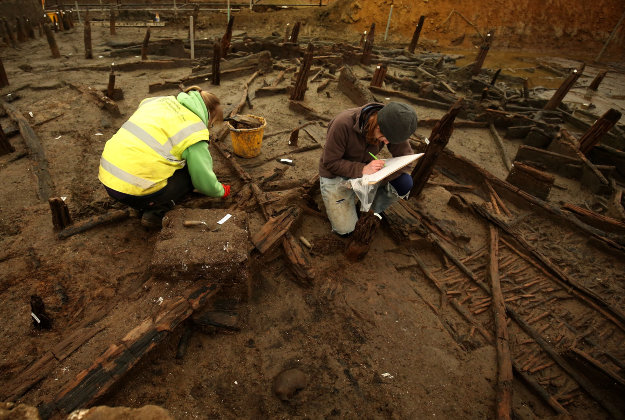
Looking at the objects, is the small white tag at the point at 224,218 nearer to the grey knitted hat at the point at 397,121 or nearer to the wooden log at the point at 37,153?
the grey knitted hat at the point at 397,121

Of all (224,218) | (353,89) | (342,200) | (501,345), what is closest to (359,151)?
(342,200)

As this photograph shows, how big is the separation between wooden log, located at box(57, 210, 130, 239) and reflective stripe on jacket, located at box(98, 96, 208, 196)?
778 mm

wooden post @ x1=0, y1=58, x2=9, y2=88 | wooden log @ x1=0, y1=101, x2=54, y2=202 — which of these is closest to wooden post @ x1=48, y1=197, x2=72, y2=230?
wooden log @ x1=0, y1=101, x2=54, y2=202

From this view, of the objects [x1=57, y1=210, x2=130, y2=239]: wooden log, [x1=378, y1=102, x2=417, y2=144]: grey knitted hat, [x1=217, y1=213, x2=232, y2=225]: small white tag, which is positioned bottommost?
[x1=57, y1=210, x2=130, y2=239]: wooden log

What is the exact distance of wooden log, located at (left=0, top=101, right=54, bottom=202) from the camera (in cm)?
441

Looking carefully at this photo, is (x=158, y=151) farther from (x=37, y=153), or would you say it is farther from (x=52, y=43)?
(x=52, y=43)

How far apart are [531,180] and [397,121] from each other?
14.8 ft

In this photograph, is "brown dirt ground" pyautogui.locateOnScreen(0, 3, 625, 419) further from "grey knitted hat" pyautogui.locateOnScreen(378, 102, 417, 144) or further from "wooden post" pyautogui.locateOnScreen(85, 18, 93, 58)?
"wooden post" pyautogui.locateOnScreen(85, 18, 93, 58)

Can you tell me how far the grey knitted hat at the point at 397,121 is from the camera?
300cm

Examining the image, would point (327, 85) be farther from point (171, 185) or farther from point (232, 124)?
point (171, 185)

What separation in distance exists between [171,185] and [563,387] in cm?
476

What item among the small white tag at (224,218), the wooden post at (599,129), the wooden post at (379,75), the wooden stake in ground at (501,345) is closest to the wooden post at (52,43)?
the wooden post at (379,75)

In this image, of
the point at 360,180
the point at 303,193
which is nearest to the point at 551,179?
the point at 360,180

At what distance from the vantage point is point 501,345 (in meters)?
3.12
